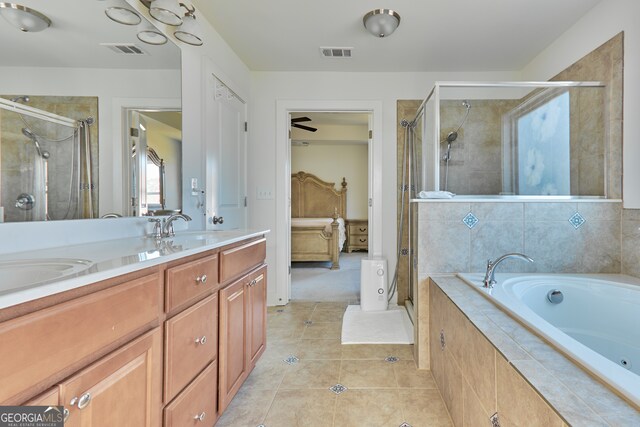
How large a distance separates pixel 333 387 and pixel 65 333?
1.39 meters

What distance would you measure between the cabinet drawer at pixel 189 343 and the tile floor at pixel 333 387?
0.48m

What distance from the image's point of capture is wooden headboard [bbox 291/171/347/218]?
6.08 meters

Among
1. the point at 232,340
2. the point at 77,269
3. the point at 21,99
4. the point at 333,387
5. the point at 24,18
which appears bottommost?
the point at 333,387

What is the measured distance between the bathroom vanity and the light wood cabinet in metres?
4.74

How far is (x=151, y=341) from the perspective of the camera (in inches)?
34.2

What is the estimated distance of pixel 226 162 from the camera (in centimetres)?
242

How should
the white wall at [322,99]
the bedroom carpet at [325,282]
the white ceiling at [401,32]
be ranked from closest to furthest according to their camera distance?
the white ceiling at [401,32], the white wall at [322,99], the bedroom carpet at [325,282]

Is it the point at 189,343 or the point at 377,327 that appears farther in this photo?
the point at 377,327

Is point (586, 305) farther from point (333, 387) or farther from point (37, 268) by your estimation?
point (37, 268)

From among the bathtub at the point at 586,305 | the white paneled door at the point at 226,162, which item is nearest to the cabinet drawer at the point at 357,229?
the white paneled door at the point at 226,162

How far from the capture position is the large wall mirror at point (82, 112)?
3.31ft

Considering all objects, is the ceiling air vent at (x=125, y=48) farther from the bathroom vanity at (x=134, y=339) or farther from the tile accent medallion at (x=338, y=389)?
the tile accent medallion at (x=338, y=389)

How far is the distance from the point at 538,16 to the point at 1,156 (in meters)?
3.07

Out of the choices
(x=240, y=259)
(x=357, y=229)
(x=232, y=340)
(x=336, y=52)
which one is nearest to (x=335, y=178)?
(x=357, y=229)
